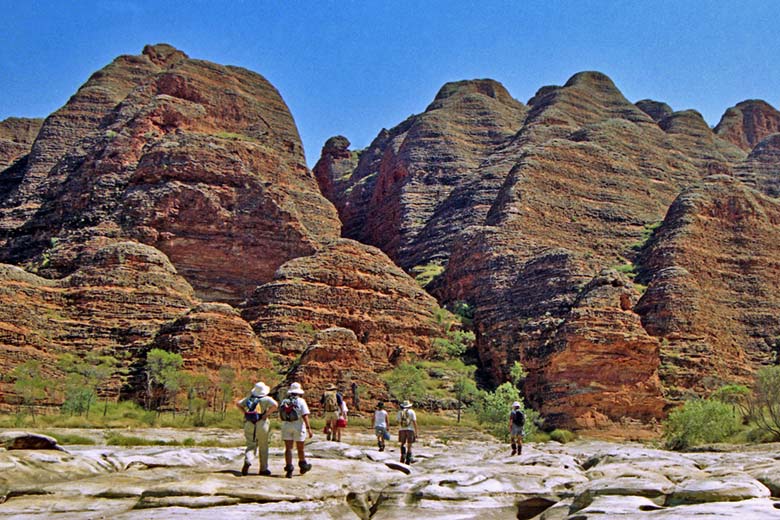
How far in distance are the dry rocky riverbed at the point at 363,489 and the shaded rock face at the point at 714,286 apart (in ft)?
120

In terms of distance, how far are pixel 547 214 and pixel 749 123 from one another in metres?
105

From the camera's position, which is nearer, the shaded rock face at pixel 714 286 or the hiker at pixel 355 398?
the hiker at pixel 355 398

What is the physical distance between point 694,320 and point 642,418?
1152 cm

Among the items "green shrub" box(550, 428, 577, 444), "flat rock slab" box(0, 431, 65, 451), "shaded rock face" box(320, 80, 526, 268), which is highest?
"shaded rock face" box(320, 80, 526, 268)

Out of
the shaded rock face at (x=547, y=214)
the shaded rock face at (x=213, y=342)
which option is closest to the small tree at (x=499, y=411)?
the shaded rock face at (x=547, y=214)

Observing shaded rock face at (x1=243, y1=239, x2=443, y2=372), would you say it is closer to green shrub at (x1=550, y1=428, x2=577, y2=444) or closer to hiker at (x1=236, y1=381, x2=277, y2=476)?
green shrub at (x1=550, y1=428, x2=577, y2=444)

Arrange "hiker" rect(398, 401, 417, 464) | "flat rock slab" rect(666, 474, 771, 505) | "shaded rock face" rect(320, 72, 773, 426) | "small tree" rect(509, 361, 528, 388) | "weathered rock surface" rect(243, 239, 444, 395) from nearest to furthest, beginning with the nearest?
"flat rock slab" rect(666, 474, 771, 505)
"hiker" rect(398, 401, 417, 464)
"shaded rock face" rect(320, 72, 773, 426)
"small tree" rect(509, 361, 528, 388)
"weathered rock surface" rect(243, 239, 444, 395)

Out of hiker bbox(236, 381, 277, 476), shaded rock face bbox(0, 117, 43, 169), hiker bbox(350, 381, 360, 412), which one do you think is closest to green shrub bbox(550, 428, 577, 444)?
hiker bbox(350, 381, 360, 412)

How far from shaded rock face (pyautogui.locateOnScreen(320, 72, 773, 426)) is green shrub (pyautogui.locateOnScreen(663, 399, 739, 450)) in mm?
8137

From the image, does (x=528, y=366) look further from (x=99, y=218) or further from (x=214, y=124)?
(x=214, y=124)

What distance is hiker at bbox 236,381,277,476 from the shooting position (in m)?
20.1

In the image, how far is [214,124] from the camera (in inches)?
3647

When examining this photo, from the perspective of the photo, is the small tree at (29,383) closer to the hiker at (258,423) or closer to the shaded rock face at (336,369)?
the shaded rock face at (336,369)

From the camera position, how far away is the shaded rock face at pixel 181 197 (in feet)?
234
